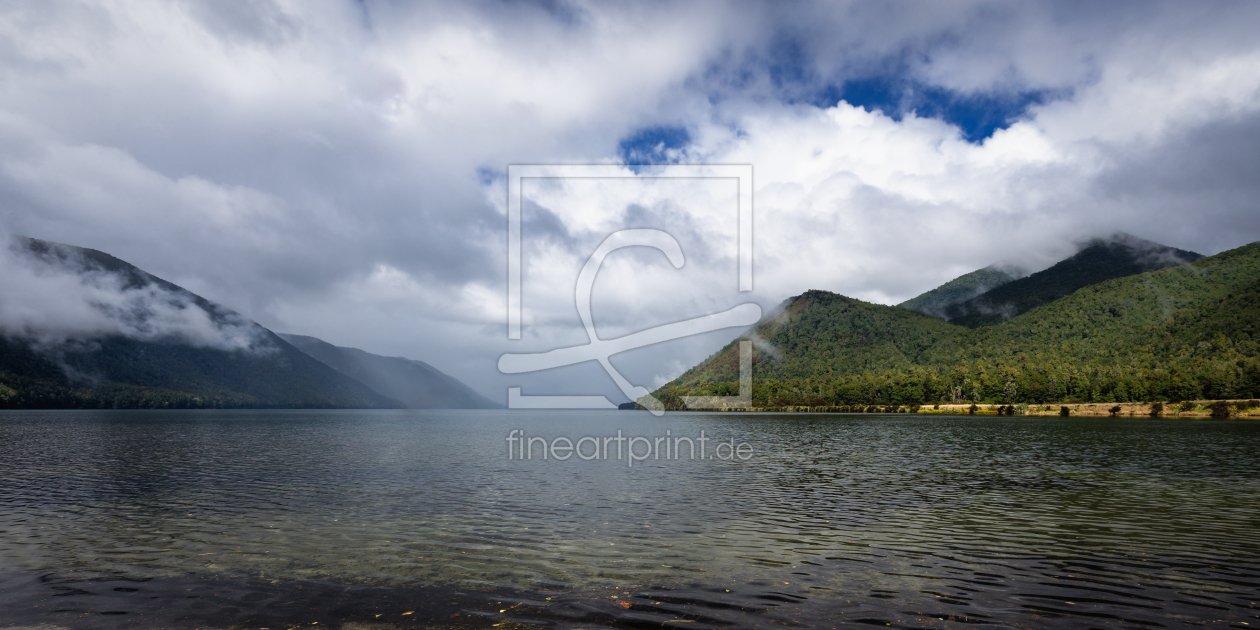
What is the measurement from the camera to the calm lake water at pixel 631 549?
18.2 meters

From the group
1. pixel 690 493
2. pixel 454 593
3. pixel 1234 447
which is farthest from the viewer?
pixel 1234 447

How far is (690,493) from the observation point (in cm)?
4331

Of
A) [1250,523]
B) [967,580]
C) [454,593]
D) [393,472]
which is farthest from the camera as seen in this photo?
[393,472]

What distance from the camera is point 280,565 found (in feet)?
76.8

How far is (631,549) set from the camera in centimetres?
2636

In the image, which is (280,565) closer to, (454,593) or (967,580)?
(454,593)

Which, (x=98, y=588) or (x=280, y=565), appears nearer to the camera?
(x=98, y=588)

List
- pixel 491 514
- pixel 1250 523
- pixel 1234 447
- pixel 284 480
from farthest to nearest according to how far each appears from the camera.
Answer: pixel 1234 447 → pixel 284 480 → pixel 491 514 → pixel 1250 523

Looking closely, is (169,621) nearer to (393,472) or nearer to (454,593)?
(454,593)

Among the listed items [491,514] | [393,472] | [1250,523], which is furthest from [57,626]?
[1250,523]

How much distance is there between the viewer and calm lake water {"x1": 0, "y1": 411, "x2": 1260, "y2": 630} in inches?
715

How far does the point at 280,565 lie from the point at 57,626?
7.21 m

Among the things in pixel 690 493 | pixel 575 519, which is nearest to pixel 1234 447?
pixel 690 493

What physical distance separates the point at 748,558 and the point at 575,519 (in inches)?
469
